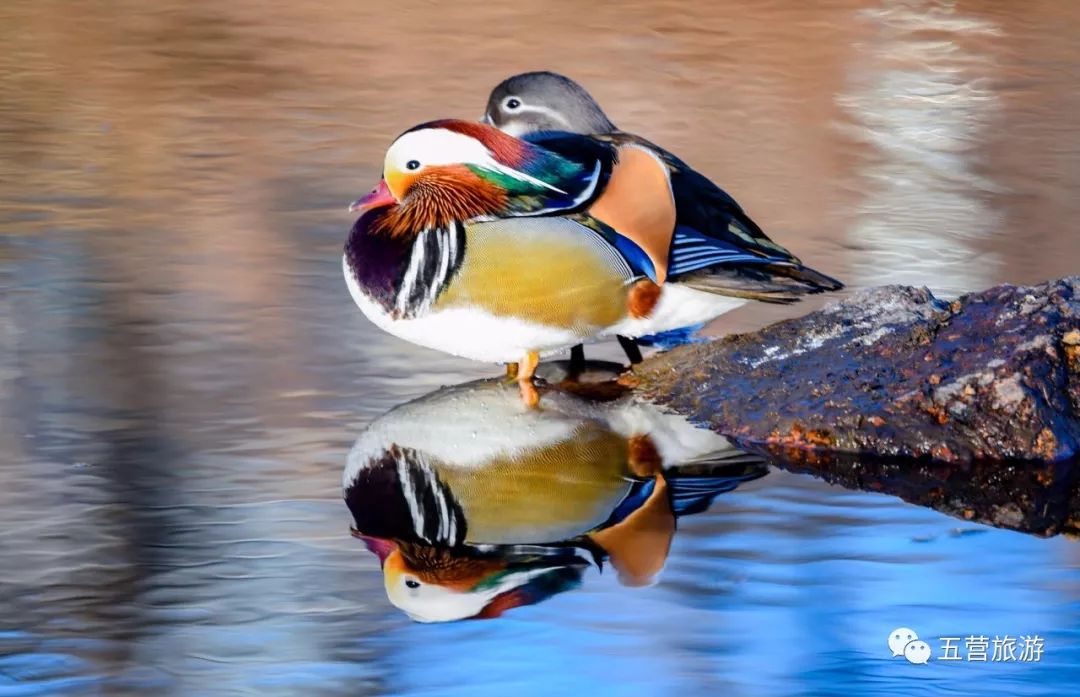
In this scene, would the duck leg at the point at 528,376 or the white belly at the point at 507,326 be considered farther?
the duck leg at the point at 528,376

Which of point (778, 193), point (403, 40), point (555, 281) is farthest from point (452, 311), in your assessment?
point (403, 40)

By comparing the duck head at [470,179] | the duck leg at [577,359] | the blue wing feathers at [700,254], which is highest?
the duck head at [470,179]

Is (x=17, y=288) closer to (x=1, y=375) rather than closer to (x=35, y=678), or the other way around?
(x=1, y=375)

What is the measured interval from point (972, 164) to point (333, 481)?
16.7 feet

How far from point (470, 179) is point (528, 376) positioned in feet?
2.09

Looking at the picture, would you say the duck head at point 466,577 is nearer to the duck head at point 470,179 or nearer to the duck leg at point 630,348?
the duck head at point 470,179

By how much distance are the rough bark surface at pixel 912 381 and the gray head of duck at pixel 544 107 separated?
1.11m

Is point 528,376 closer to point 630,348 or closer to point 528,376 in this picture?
point 528,376

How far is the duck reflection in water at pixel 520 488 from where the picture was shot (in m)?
4.66

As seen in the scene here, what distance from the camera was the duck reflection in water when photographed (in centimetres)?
466

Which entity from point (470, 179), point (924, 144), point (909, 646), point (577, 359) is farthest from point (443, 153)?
point (924, 144)

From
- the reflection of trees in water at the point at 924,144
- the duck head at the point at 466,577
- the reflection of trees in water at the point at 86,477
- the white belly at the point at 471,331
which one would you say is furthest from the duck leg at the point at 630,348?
the duck head at the point at 466,577

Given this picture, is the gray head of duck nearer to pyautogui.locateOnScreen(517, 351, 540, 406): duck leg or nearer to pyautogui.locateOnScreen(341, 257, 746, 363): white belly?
pyautogui.locateOnScreen(341, 257, 746, 363): white belly

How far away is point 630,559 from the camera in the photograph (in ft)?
15.6
